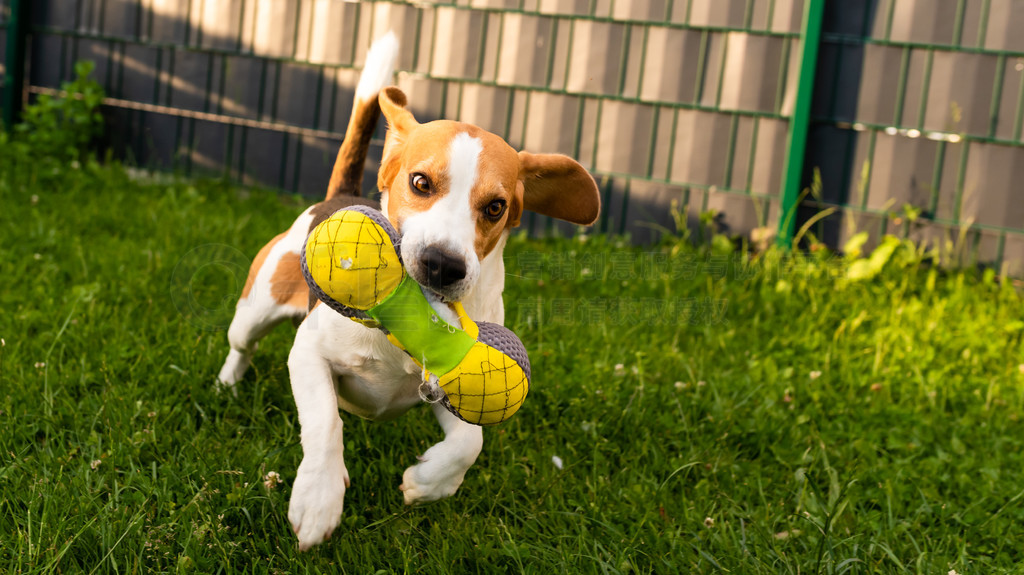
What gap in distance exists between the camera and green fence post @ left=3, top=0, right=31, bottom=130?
6590mm

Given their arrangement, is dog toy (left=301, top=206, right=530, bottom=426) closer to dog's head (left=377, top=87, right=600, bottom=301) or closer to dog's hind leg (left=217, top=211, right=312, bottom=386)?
dog's head (left=377, top=87, right=600, bottom=301)

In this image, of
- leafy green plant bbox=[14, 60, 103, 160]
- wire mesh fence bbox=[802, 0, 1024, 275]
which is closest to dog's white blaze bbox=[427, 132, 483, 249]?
wire mesh fence bbox=[802, 0, 1024, 275]

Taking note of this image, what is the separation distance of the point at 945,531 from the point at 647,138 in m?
3.43

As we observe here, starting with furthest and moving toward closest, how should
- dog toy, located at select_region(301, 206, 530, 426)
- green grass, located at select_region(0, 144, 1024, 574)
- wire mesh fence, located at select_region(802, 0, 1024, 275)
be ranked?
1. wire mesh fence, located at select_region(802, 0, 1024, 275)
2. green grass, located at select_region(0, 144, 1024, 574)
3. dog toy, located at select_region(301, 206, 530, 426)

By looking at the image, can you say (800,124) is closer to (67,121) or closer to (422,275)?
(422,275)

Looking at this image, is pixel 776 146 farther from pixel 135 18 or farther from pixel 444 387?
pixel 135 18

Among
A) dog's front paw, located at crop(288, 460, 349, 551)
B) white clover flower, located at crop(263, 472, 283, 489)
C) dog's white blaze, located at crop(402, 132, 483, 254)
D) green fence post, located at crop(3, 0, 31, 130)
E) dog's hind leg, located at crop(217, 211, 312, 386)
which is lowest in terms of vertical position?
white clover flower, located at crop(263, 472, 283, 489)

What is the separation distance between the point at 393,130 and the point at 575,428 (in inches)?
48.2

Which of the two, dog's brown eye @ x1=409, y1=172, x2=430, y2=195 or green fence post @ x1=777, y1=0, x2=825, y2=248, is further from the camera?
green fence post @ x1=777, y1=0, x2=825, y2=248

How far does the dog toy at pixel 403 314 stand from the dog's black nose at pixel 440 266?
6 cm

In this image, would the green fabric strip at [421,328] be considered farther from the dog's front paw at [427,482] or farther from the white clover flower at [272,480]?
the white clover flower at [272,480]

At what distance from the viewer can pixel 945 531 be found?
2.73 meters

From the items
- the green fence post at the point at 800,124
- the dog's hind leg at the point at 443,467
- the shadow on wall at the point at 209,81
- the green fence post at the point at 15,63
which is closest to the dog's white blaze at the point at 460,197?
the dog's hind leg at the point at 443,467

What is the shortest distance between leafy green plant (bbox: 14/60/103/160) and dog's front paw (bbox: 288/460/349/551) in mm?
4838
